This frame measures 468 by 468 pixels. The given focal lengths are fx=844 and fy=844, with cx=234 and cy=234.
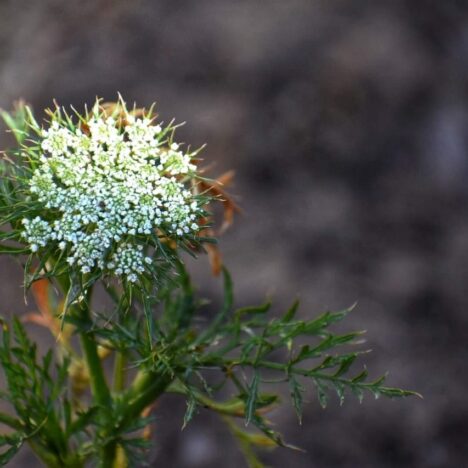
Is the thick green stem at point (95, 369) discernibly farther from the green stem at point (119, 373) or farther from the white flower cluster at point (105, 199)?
the white flower cluster at point (105, 199)

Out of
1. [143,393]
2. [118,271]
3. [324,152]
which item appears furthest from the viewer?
[324,152]

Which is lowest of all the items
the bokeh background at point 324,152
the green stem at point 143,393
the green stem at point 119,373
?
the green stem at point 143,393

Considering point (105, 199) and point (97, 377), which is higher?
point (105, 199)

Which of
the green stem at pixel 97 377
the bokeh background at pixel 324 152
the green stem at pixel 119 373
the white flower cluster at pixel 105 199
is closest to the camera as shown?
the white flower cluster at pixel 105 199

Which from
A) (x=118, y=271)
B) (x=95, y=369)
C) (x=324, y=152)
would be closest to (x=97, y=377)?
(x=95, y=369)

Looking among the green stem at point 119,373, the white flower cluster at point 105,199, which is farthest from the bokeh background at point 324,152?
the white flower cluster at point 105,199

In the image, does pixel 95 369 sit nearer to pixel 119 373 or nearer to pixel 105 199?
pixel 119 373
